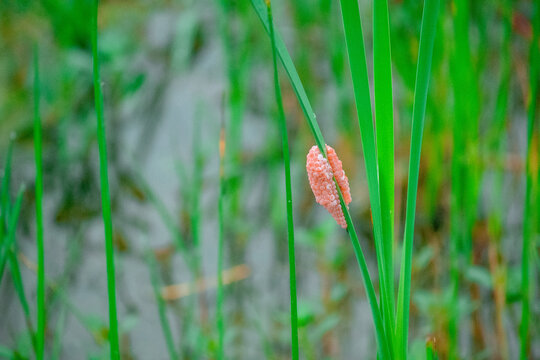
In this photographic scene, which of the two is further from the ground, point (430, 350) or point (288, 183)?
point (288, 183)

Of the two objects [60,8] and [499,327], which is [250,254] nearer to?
[499,327]

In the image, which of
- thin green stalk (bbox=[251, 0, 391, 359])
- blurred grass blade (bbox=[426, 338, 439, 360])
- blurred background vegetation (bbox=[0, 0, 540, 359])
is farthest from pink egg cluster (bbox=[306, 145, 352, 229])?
blurred background vegetation (bbox=[0, 0, 540, 359])

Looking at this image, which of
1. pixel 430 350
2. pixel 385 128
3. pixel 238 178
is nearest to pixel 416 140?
pixel 385 128

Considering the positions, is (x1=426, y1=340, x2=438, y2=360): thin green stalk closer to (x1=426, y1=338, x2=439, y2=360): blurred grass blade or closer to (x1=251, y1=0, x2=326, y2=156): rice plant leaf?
(x1=426, y1=338, x2=439, y2=360): blurred grass blade

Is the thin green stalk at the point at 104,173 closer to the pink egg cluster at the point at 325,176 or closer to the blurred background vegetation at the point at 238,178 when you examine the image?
the pink egg cluster at the point at 325,176

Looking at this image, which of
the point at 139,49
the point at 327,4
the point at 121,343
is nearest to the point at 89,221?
the point at 121,343

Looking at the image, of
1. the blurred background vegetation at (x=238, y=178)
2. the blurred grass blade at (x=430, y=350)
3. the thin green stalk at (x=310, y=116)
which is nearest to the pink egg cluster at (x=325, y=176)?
the thin green stalk at (x=310, y=116)

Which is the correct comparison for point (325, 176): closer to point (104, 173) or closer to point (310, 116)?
point (310, 116)

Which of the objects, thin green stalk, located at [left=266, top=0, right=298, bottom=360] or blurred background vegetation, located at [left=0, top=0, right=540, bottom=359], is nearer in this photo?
thin green stalk, located at [left=266, top=0, right=298, bottom=360]
